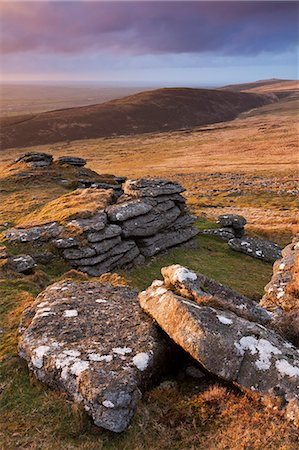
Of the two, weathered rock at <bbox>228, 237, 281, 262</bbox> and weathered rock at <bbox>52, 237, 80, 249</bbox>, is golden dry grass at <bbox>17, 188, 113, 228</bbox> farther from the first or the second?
weathered rock at <bbox>228, 237, 281, 262</bbox>

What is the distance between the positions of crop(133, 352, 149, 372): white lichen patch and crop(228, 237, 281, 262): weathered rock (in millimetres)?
24151

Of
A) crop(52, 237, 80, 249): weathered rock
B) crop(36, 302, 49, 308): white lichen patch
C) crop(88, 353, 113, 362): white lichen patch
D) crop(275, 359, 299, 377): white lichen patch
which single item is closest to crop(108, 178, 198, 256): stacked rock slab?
crop(52, 237, 80, 249): weathered rock

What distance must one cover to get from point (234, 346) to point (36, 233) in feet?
68.0

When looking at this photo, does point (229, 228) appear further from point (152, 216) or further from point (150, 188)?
point (152, 216)

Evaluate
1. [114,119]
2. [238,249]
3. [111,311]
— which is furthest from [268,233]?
[114,119]

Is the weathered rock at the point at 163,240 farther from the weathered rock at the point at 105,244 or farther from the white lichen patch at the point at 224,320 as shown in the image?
the white lichen patch at the point at 224,320

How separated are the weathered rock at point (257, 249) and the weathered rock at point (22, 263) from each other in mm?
18401

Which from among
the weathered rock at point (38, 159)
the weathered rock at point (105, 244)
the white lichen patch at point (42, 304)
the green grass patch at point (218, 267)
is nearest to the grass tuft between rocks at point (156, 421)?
the white lichen patch at point (42, 304)

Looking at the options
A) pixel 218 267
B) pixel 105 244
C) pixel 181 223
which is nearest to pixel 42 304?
pixel 105 244

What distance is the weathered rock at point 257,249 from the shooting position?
108 feet

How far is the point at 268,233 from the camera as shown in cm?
4206

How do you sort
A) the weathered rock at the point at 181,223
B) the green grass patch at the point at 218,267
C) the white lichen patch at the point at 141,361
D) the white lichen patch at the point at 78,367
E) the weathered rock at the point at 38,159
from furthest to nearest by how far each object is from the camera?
the weathered rock at the point at 38,159 < the weathered rock at the point at 181,223 < the green grass patch at the point at 218,267 < the white lichen patch at the point at 141,361 < the white lichen patch at the point at 78,367

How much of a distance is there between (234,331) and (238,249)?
2401 cm

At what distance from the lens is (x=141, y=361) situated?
10547 millimetres
